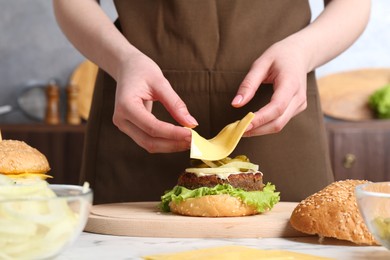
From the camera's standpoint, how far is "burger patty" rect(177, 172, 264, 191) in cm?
166

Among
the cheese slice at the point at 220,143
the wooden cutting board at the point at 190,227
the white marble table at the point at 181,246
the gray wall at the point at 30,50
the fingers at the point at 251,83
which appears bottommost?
the white marble table at the point at 181,246

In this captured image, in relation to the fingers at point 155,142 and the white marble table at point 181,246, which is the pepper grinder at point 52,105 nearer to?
the fingers at point 155,142

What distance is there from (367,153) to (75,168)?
1.53 meters

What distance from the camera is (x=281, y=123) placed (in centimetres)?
163

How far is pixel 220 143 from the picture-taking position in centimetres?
160

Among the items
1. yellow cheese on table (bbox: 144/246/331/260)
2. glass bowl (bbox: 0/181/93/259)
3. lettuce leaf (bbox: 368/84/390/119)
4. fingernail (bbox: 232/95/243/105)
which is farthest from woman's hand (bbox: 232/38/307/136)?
lettuce leaf (bbox: 368/84/390/119)

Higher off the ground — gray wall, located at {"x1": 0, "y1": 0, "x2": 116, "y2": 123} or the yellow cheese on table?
gray wall, located at {"x1": 0, "y1": 0, "x2": 116, "y2": 123}

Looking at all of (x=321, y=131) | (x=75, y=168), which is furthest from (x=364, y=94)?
(x=321, y=131)

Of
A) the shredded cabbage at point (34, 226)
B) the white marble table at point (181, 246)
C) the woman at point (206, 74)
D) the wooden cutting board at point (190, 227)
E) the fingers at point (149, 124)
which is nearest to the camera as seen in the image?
the shredded cabbage at point (34, 226)

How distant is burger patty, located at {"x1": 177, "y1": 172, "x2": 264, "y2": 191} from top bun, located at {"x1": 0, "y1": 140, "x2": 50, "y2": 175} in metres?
0.33

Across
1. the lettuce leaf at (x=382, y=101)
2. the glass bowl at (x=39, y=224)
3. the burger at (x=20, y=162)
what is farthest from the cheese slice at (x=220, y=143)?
the lettuce leaf at (x=382, y=101)

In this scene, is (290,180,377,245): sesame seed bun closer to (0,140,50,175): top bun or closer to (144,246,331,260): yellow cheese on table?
(144,246,331,260): yellow cheese on table

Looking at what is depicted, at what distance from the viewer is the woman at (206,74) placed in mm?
1874

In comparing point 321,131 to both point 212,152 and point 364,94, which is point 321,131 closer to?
point 212,152
